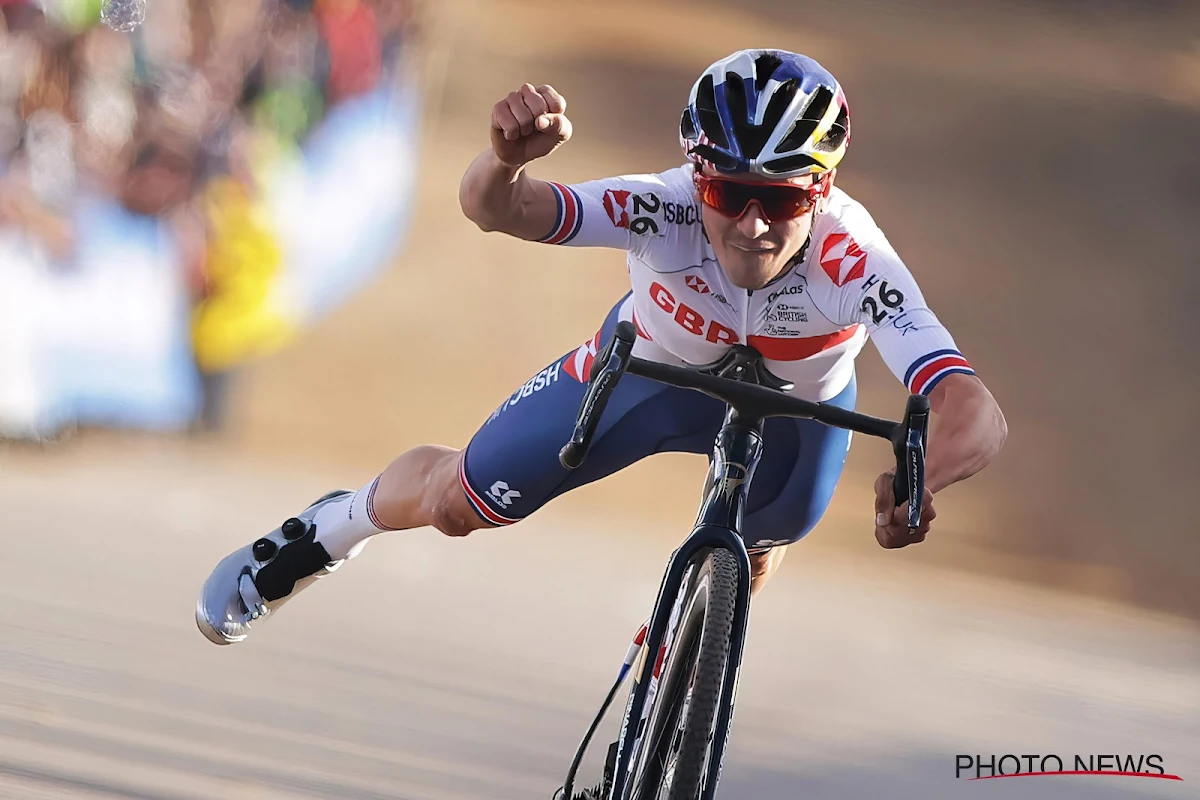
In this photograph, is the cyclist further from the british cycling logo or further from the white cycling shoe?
the british cycling logo

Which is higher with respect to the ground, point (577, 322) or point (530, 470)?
point (577, 322)

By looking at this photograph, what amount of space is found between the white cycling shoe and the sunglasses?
1.39 metres

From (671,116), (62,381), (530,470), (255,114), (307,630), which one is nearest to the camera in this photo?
(530,470)

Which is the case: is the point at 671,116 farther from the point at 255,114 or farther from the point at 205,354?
the point at 205,354

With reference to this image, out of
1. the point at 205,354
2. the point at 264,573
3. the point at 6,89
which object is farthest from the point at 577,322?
the point at 264,573

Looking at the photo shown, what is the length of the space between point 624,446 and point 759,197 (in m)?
0.73

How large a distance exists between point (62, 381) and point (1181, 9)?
6.21 m

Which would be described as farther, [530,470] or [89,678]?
[89,678]

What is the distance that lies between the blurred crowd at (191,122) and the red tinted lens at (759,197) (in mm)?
4240

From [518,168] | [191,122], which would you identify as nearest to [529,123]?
[518,168]

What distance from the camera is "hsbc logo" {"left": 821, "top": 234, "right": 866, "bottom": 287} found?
7.41 feet

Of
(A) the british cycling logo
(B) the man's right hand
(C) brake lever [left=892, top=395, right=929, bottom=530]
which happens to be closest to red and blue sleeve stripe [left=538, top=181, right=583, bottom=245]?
(B) the man's right hand

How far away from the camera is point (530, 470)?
8.66ft

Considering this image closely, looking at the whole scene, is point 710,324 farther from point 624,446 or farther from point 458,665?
point 458,665
